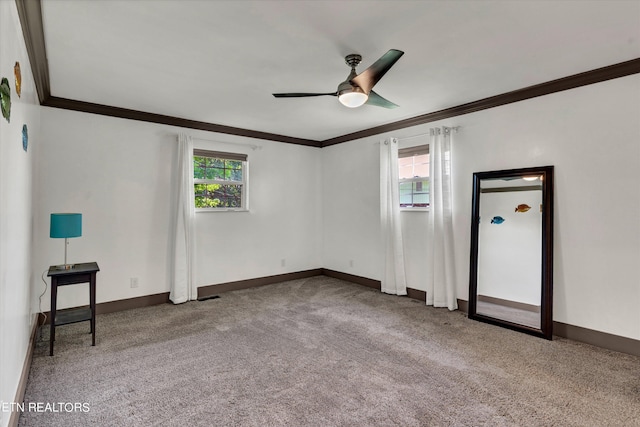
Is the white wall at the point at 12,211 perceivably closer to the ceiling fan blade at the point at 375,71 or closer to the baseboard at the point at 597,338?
the ceiling fan blade at the point at 375,71

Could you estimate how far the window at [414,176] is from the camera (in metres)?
4.66

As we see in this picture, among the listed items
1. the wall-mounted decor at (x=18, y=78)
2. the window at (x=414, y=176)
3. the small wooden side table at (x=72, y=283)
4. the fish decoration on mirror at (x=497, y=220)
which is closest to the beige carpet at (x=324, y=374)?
the small wooden side table at (x=72, y=283)

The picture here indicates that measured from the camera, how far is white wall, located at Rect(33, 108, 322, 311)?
3730 mm

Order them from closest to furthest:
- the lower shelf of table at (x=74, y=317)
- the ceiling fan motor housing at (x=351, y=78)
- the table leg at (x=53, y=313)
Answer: the ceiling fan motor housing at (x=351, y=78)
the table leg at (x=53, y=313)
the lower shelf of table at (x=74, y=317)

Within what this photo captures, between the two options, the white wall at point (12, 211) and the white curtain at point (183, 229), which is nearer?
the white wall at point (12, 211)

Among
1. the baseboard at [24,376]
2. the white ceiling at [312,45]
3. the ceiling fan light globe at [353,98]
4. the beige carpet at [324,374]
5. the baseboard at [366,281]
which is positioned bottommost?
the beige carpet at [324,374]

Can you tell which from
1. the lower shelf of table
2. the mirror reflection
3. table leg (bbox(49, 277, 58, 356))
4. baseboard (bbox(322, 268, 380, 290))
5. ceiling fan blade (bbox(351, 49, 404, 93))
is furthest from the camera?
baseboard (bbox(322, 268, 380, 290))

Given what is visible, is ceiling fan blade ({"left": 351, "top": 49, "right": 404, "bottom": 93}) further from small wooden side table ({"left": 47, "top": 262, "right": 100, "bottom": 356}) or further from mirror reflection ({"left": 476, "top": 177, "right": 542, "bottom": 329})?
small wooden side table ({"left": 47, "top": 262, "right": 100, "bottom": 356})

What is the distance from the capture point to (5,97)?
162 cm

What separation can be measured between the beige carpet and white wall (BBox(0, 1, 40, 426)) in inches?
17.8

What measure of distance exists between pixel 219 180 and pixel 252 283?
1720mm

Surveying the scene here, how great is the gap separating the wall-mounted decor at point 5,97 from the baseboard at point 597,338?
4.55m

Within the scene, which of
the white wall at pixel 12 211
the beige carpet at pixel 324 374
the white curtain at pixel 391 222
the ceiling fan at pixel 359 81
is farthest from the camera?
the white curtain at pixel 391 222

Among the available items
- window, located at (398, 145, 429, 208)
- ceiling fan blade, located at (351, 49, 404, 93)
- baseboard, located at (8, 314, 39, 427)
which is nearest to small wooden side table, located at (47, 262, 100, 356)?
baseboard, located at (8, 314, 39, 427)
